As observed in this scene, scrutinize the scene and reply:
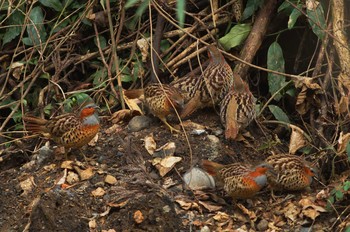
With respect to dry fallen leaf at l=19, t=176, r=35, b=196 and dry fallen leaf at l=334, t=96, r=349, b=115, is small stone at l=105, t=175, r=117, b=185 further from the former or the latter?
dry fallen leaf at l=334, t=96, r=349, b=115

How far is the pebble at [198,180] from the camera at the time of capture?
6758mm

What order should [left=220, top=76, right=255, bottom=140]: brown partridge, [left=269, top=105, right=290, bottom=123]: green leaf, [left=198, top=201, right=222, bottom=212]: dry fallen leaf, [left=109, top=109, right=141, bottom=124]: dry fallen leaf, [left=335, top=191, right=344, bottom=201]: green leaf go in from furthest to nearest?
[left=269, top=105, right=290, bottom=123]: green leaf → [left=109, top=109, right=141, bottom=124]: dry fallen leaf → [left=220, top=76, right=255, bottom=140]: brown partridge → [left=198, top=201, right=222, bottom=212]: dry fallen leaf → [left=335, top=191, right=344, bottom=201]: green leaf

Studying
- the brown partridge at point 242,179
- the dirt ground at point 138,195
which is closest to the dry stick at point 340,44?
the dirt ground at point 138,195

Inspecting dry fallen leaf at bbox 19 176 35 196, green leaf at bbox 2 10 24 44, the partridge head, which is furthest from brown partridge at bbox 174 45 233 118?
green leaf at bbox 2 10 24 44

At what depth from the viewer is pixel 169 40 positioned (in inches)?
326

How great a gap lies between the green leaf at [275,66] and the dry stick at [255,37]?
148 mm

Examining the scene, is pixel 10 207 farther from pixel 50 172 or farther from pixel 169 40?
pixel 169 40

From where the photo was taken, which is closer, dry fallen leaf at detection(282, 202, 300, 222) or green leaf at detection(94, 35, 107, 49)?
dry fallen leaf at detection(282, 202, 300, 222)

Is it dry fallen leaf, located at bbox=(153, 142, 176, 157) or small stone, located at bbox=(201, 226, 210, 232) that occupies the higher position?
dry fallen leaf, located at bbox=(153, 142, 176, 157)

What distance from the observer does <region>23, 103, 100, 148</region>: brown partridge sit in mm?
6773

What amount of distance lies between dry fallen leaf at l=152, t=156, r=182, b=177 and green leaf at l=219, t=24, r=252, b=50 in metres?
1.53

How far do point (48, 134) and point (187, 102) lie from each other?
1254mm

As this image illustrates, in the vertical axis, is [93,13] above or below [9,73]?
above

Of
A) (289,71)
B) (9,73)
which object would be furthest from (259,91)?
(9,73)
